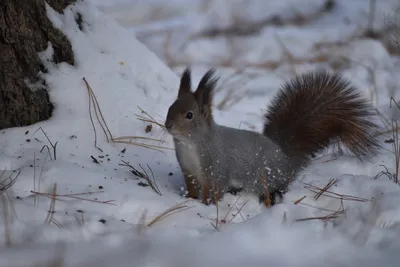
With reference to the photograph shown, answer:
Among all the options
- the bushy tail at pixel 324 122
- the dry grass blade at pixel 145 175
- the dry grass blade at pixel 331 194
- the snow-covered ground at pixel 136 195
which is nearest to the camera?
the snow-covered ground at pixel 136 195

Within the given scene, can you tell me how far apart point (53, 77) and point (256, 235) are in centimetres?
112

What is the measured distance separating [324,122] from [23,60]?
43.7 inches

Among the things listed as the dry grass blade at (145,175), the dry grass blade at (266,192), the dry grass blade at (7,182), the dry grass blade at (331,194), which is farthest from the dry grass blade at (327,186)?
the dry grass blade at (7,182)

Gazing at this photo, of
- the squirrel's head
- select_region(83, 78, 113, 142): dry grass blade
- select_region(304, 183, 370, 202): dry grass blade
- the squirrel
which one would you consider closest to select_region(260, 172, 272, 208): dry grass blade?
the squirrel

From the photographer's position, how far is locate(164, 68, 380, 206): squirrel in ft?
5.94

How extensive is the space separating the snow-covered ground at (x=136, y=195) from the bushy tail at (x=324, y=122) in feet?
0.37

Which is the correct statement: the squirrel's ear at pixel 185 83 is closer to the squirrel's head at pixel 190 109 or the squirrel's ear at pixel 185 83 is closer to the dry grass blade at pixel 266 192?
the squirrel's head at pixel 190 109

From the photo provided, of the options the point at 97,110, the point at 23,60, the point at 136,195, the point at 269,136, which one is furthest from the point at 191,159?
the point at 23,60

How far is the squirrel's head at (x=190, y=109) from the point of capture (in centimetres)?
177

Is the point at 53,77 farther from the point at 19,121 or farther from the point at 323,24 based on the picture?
the point at 323,24

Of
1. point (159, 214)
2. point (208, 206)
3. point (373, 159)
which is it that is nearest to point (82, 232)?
point (159, 214)

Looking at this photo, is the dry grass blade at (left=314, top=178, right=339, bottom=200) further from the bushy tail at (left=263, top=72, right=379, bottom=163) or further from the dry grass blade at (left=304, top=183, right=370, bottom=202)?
the bushy tail at (left=263, top=72, right=379, bottom=163)

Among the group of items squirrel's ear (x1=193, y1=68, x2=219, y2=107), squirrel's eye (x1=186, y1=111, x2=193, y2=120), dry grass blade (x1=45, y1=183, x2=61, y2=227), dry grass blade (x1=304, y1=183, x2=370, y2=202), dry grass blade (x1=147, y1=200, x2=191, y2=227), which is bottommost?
dry grass blade (x1=45, y1=183, x2=61, y2=227)

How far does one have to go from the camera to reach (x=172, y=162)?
2094 mm
